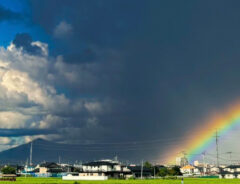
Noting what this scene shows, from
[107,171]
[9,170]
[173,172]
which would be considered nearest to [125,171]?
[107,171]

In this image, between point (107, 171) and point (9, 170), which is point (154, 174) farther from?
point (9, 170)

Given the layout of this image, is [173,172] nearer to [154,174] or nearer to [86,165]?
[154,174]

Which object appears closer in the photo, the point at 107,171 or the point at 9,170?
the point at 107,171

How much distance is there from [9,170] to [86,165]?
1881 inches

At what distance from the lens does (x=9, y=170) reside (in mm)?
199375

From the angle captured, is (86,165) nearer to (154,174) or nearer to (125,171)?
(125,171)

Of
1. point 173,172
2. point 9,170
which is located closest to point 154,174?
point 173,172

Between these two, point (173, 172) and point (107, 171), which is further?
point (173, 172)

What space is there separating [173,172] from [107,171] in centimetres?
4251

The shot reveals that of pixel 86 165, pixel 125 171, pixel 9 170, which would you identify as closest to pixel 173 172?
pixel 125 171

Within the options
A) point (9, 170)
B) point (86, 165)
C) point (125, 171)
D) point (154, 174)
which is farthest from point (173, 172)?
point (9, 170)

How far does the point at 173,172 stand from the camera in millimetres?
198125

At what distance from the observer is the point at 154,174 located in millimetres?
190125

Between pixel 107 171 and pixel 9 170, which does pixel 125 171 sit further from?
pixel 9 170
